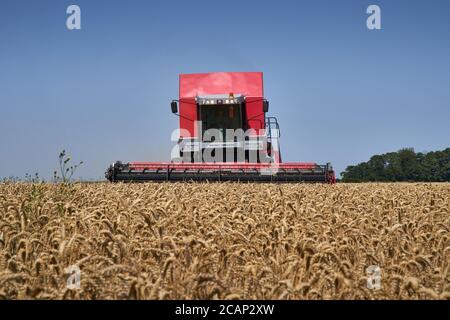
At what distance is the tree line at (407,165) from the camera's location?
269 ft

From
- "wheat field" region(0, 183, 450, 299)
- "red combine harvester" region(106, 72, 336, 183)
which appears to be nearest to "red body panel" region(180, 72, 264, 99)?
"red combine harvester" region(106, 72, 336, 183)

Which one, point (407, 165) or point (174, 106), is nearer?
point (174, 106)

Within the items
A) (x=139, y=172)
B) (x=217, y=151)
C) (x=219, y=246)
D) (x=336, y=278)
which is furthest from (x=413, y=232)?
(x=217, y=151)

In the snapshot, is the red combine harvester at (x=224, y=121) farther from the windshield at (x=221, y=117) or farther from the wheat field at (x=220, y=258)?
the wheat field at (x=220, y=258)

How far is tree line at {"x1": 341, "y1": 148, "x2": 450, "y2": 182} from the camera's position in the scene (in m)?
81.9

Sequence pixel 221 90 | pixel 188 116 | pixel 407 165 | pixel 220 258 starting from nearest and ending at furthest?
pixel 220 258
pixel 188 116
pixel 221 90
pixel 407 165

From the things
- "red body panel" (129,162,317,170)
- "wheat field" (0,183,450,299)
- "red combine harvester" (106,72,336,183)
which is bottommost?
"wheat field" (0,183,450,299)

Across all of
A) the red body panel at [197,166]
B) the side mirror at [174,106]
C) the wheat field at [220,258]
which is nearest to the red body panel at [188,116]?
the side mirror at [174,106]

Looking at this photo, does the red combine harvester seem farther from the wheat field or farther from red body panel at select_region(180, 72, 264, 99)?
the wheat field

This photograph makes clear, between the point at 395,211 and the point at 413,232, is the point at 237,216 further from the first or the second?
the point at 395,211

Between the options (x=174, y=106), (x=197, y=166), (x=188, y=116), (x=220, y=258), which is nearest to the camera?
(x=220, y=258)

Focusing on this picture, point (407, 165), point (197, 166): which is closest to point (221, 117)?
point (197, 166)

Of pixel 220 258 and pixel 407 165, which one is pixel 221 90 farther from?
pixel 407 165

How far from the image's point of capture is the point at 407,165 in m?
83.9
